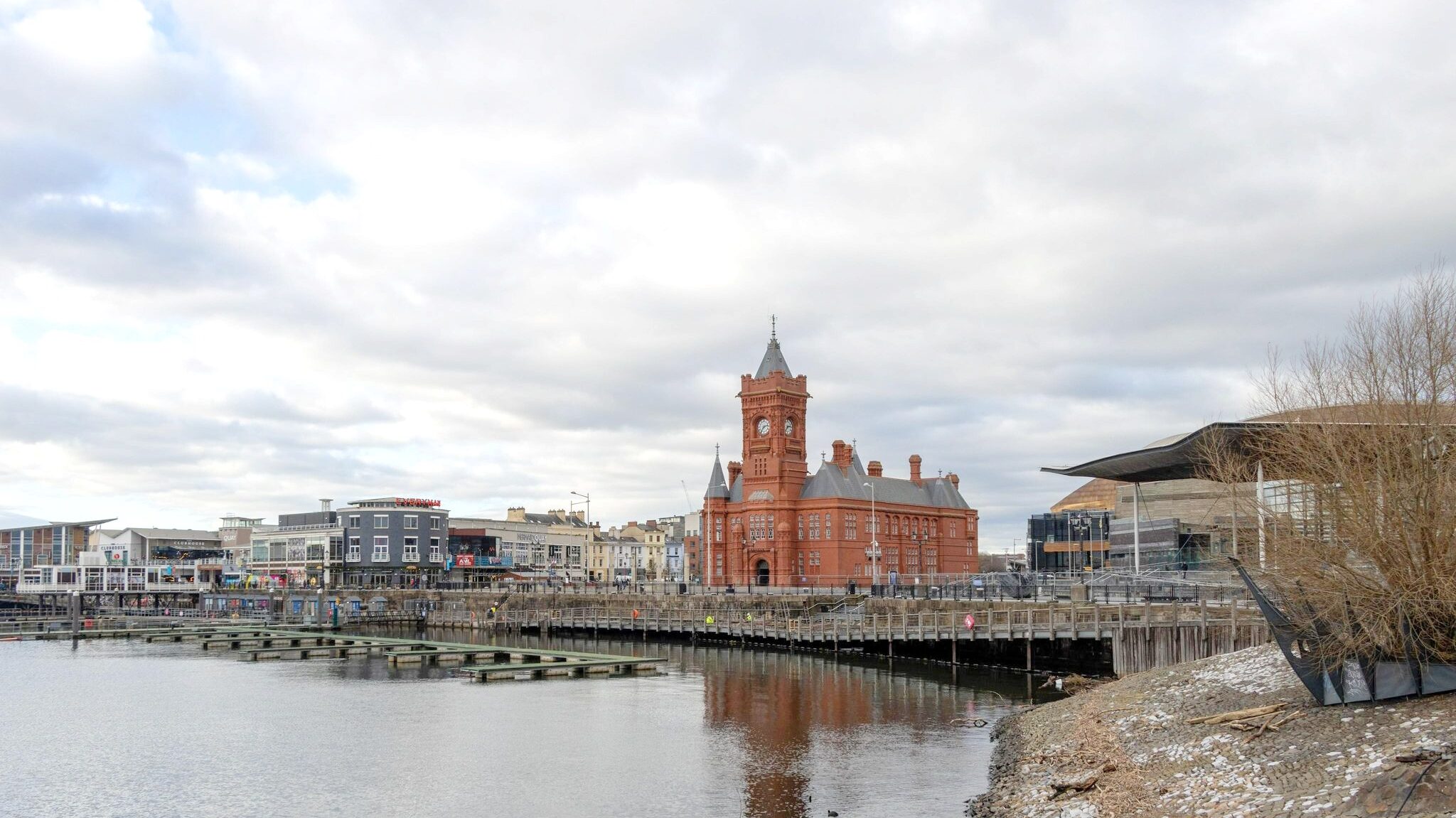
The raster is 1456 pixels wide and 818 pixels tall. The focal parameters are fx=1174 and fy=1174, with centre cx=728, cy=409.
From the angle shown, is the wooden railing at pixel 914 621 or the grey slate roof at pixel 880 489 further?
the grey slate roof at pixel 880 489

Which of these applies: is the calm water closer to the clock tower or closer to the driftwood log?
the driftwood log

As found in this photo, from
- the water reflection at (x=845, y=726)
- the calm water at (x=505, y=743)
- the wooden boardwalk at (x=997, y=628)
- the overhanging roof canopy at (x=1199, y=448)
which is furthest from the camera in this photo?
the wooden boardwalk at (x=997, y=628)

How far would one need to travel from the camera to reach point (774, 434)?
122m

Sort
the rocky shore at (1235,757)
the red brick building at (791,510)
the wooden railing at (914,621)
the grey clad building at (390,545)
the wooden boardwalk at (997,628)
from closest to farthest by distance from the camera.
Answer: the rocky shore at (1235,757), the wooden boardwalk at (997,628), the wooden railing at (914,621), the red brick building at (791,510), the grey clad building at (390,545)

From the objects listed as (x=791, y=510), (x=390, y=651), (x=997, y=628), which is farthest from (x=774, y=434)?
(x=997, y=628)

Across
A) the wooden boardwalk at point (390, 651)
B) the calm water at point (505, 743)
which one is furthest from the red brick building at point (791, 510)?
the calm water at point (505, 743)

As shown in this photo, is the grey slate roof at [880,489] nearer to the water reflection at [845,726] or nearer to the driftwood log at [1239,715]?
the water reflection at [845,726]

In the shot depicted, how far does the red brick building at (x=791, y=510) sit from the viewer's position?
Result: 118 m

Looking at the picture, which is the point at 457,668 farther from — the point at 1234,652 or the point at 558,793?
the point at 1234,652

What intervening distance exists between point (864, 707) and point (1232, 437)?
19.8 m

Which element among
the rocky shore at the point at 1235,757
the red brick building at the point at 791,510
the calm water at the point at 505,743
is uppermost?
the red brick building at the point at 791,510

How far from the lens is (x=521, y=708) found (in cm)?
5353

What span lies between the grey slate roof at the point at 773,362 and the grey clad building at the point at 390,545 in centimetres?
6005

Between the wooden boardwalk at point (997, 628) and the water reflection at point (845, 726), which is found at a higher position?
the wooden boardwalk at point (997, 628)
